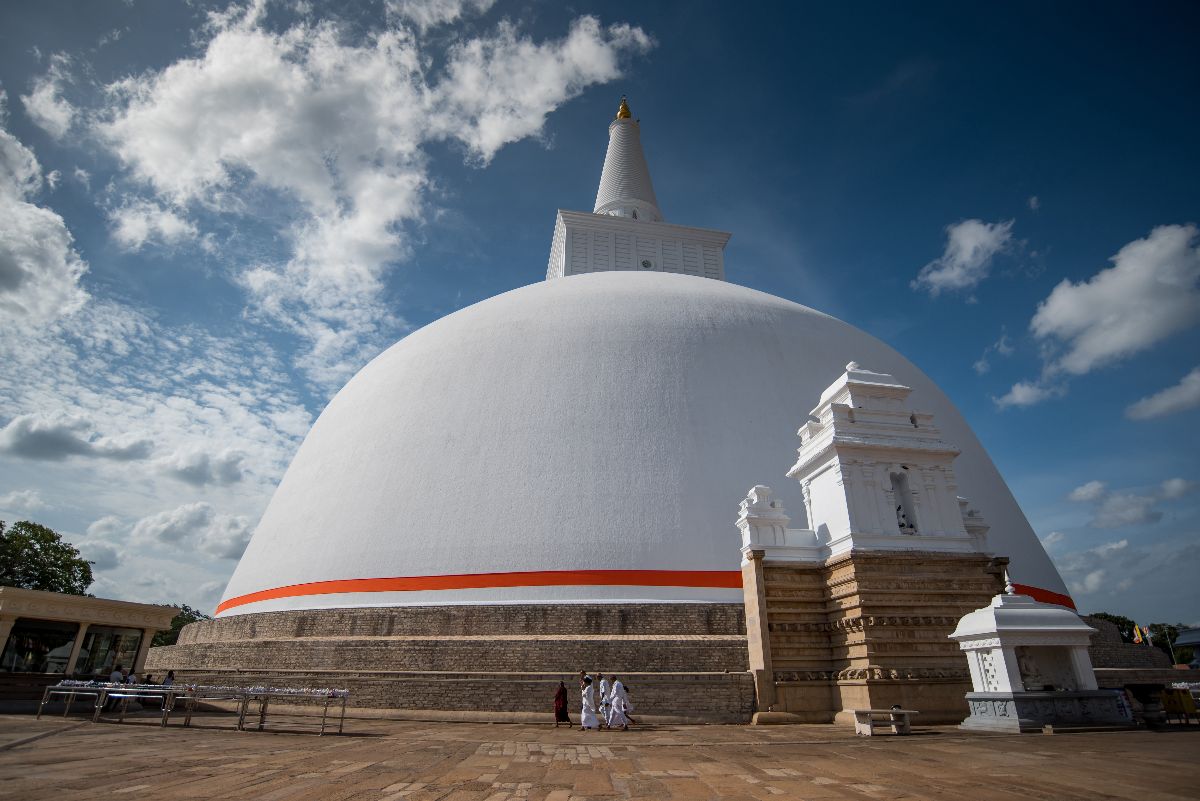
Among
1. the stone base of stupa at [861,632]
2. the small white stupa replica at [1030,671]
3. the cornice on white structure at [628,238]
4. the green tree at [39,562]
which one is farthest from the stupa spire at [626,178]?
the green tree at [39,562]

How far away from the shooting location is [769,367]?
17281 millimetres

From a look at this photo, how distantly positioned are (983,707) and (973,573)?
285cm

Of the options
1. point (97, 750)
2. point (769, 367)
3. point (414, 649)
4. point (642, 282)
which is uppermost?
point (642, 282)

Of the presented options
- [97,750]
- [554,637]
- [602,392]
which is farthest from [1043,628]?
[97,750]

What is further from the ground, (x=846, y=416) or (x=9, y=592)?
(x=846, y=416)

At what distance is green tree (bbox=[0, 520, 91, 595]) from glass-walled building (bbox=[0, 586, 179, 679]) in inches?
705

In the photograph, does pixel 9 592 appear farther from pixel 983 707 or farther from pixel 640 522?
pixel 983 707

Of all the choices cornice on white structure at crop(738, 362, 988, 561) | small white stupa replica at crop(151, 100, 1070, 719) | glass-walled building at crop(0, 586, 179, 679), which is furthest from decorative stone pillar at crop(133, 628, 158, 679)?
cornice on white structure at crop(738, 362, 988, 561)

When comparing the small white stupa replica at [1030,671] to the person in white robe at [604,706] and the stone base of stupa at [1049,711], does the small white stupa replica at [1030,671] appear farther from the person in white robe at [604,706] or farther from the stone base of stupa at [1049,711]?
the person in white robe at [604,706]

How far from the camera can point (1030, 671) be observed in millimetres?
9852

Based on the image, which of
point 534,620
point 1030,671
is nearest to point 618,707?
point 534,620

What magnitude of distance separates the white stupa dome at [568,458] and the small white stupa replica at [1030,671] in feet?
15.5

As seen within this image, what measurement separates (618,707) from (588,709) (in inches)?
20.6

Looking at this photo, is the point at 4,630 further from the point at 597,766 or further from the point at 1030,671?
the point at 1030,671
